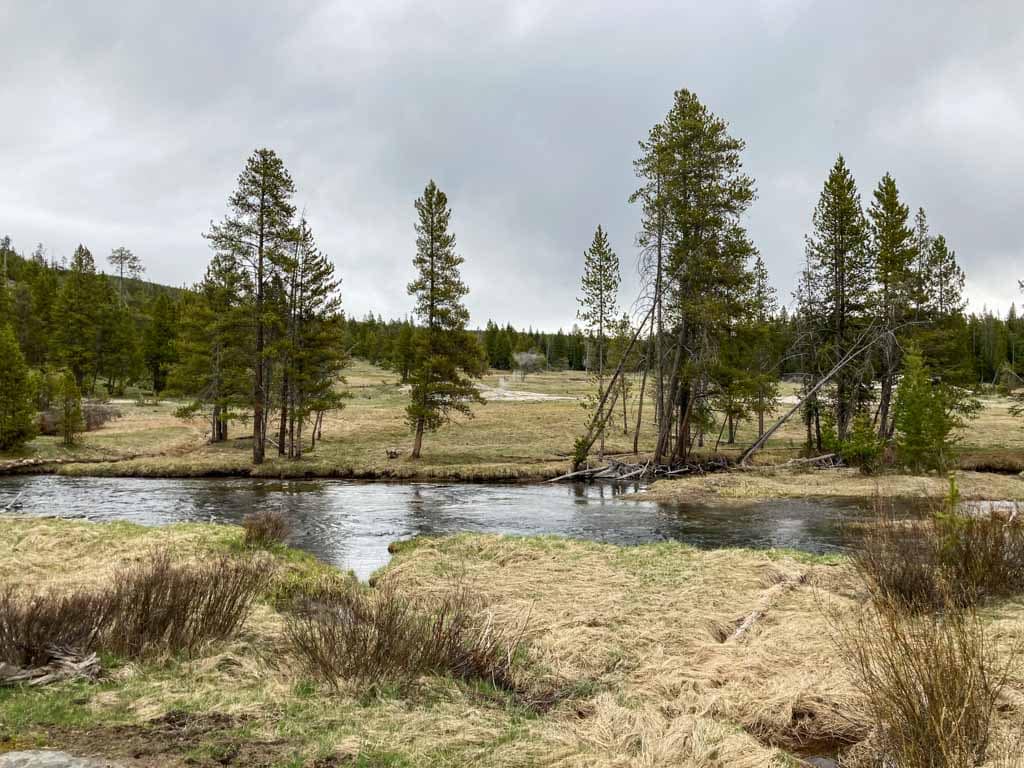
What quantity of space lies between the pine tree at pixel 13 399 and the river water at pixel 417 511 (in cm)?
638

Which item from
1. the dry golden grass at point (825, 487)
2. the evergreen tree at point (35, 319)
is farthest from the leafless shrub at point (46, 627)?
the evergreen tree at point (35, 319)

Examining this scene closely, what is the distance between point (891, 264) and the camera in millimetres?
34656

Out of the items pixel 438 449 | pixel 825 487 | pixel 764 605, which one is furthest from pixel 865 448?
pixel 438 449

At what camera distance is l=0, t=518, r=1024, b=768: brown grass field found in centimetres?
464

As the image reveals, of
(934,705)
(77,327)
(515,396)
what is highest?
(77,327)

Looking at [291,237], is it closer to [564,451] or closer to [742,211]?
[564,451]

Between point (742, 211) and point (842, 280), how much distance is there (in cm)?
910

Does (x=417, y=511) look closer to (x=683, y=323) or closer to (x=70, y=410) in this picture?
(x=683, y=323)

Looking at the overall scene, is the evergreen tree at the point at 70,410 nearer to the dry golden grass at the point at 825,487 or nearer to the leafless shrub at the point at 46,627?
the dry golden grass at the point at 825,487

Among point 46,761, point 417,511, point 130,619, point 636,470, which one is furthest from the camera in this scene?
point 636,470

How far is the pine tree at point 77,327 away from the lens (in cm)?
6288

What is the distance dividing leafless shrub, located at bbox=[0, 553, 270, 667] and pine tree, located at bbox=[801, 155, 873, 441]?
33.1m

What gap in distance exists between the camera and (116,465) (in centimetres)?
3225

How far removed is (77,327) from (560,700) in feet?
237
